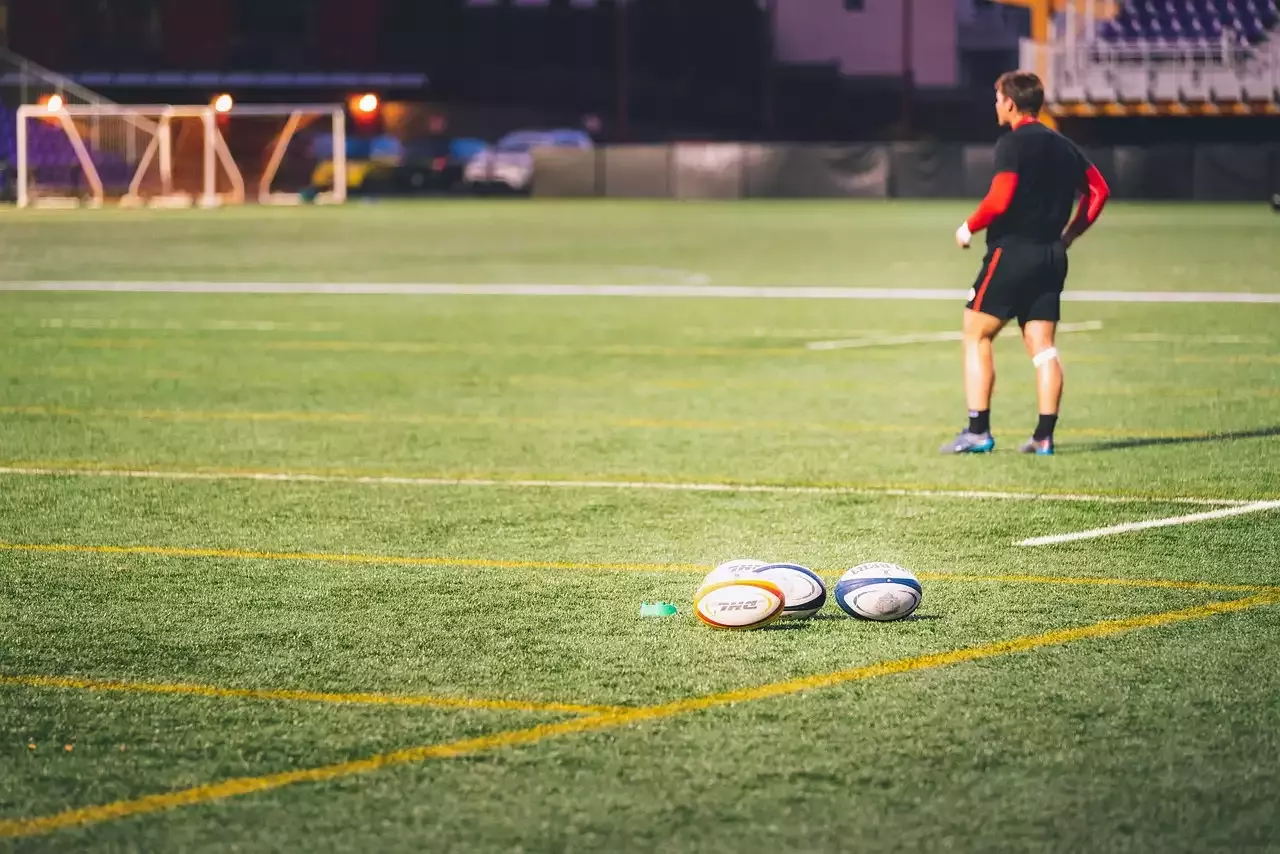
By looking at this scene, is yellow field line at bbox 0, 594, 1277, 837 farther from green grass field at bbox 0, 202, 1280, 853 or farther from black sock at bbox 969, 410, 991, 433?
black sock at bbox 969, 410, 991, 433

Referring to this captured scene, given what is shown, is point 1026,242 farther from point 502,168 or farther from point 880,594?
point 502,168

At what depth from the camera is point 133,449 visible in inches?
426

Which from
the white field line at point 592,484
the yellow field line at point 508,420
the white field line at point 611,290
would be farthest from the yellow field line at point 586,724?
the white field line at point 611,290

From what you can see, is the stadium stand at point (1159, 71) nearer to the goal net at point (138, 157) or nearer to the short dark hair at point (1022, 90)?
the goal net at point (138, 157)

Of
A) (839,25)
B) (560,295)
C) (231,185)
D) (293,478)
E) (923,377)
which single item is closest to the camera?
(293,478)

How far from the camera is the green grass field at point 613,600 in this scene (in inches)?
187

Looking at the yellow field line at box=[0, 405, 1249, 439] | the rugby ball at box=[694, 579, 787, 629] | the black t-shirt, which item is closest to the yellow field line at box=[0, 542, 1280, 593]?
the rugby ball at box=[694, 579, 787, 629]

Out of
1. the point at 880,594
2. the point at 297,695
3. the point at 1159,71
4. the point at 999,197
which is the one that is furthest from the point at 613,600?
the point at 1159,71

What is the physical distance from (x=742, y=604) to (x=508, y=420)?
5803 mm

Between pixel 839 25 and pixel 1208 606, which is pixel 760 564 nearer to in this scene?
pixel 1208 606

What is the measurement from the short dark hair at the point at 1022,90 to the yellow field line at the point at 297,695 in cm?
559

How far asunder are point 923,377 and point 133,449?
19.7ft

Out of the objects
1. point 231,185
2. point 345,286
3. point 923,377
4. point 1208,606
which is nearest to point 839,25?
point 231,185

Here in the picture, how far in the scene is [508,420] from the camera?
39.7 ft
